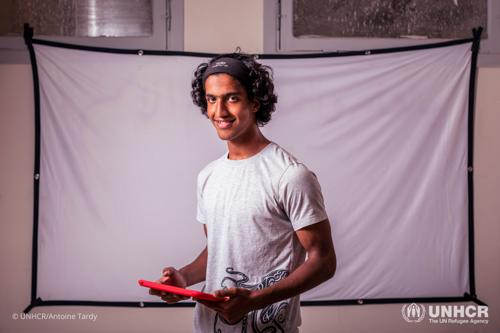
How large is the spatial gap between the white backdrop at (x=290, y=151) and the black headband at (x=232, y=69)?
2.78ft

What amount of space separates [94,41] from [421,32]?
1.87m

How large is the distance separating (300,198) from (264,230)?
13 cm

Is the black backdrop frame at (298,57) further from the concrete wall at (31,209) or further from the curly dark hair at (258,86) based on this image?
the curly dark hair at (258,86)

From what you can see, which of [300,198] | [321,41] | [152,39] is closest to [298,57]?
[321,41]

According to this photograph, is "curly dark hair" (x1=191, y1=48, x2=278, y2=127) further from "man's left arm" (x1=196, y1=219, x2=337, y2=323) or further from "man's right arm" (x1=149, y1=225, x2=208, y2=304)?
"man's right arm" (x1=149, y1=225, x2=208, y2=304)

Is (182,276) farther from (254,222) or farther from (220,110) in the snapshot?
(220,110)

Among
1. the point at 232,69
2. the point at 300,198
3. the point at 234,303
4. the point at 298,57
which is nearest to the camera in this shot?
the point at 234,303

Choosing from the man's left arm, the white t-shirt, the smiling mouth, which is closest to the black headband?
the smiling mouth

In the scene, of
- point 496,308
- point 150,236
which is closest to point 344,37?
point 150,236

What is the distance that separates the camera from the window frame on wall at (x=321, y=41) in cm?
186

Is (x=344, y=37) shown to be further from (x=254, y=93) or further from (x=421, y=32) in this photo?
(x=254, y=93)

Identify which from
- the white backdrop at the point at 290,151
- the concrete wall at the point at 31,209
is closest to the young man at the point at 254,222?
the white backdrop at the point at 290,151

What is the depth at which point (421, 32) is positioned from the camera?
1.90 m

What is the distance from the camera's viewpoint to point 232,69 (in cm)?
94
